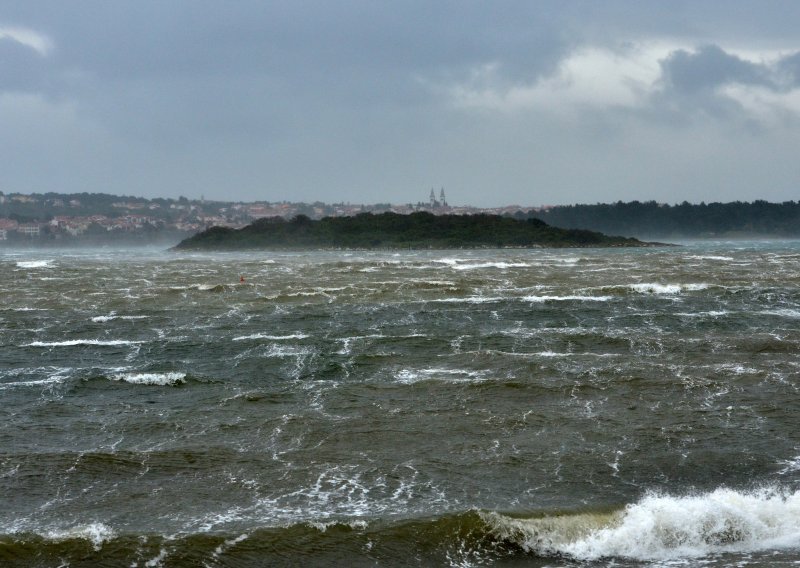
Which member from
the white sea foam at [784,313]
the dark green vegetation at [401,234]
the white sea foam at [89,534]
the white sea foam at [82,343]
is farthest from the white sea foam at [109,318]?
the dark green vegetation at [401,234]

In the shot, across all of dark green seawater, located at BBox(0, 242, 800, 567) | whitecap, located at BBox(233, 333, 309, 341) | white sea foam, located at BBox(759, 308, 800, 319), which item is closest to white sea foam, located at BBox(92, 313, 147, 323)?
dark green seawater, located at BBox(0, 242, 800, 567)

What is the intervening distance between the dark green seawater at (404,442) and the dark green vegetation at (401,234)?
121 metres

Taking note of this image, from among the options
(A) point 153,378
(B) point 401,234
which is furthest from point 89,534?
(B) point 401,234

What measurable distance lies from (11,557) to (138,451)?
4309 millimetres

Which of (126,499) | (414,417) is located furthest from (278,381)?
(126,499)

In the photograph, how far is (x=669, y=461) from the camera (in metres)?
13.7

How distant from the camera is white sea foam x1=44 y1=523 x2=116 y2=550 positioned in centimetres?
1073

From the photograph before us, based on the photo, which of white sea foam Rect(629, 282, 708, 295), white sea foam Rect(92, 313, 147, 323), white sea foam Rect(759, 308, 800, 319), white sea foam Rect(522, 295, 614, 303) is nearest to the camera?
white sea foam Rect(759, 308, 800, 319)

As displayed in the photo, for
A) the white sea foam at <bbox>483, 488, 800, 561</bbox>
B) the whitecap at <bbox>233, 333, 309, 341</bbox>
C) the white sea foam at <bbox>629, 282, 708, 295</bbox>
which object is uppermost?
the white sea foam at <bbox>629, 282, 708, 295</bbox>

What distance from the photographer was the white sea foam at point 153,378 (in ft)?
66.7

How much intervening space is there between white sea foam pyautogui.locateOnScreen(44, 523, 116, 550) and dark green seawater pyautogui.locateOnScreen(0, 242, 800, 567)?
32mm

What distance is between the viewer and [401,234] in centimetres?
16675

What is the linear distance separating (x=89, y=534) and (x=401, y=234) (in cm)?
15662

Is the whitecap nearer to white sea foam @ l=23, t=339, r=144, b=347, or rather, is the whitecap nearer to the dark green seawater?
the dark green seawater
